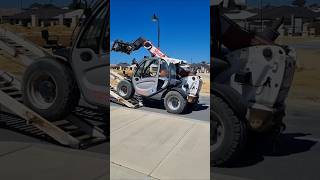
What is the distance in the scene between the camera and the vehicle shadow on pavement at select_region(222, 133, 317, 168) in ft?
12.0

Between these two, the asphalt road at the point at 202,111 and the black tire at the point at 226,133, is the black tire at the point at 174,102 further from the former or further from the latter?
the black tire at the point at 226,133

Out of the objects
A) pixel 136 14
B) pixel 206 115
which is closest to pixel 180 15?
pixel 136 14

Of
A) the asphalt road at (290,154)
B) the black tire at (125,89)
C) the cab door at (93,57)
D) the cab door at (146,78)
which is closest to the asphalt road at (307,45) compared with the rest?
the asphalt road at (290,154)

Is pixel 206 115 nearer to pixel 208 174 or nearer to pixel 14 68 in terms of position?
pixel 208 174

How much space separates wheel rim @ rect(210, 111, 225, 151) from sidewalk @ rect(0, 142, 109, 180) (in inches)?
44.0

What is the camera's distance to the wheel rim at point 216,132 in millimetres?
3670

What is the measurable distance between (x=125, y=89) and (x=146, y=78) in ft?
0.77

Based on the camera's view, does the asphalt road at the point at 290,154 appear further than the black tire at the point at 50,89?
No

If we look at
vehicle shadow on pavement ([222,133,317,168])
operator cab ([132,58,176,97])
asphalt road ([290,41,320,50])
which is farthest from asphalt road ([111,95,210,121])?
asphalt road ([290,41,320,50])

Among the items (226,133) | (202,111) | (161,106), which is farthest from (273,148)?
(161,106)

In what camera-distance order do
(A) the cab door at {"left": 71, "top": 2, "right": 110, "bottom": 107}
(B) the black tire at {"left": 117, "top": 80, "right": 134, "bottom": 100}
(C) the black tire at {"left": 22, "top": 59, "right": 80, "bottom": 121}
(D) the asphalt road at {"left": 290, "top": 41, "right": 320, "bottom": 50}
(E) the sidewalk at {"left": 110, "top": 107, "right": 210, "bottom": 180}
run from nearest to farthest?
(D) the asphalt road at {"left": 290, "top": 41, "right": 320, "bottom": 50} < (E) the sidewalk at {"left": 110, "top": 107, "right": 210, "bottom": 180} < (B) the black tire at {"left": 117, "top": 80, "right": 134, "bottom": 100} < (A) the cab door at {"left": 71, "top": 2, "right": 110, "bottom": 107} < (C) the black tire at {"left": 22, "top": 59, "right": 80, "bottom": 121}

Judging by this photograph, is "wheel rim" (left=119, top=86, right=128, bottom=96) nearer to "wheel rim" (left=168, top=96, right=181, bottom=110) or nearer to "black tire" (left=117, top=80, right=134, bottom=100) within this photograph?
"black tire" (left=117, top=80, right=134, bottom=100)

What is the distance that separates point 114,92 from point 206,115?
911 mm

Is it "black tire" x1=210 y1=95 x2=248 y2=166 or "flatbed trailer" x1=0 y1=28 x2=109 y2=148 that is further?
"flatbed trailer" x1=0 y1=28 x2=109 y2=148
